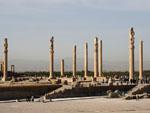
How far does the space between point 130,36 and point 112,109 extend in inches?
608

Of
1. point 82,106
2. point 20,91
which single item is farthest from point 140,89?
point 20,91

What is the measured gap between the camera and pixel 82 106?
2772cm

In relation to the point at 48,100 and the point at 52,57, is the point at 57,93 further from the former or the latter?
the point at 52,57

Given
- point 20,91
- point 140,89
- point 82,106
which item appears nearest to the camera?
point 82,106

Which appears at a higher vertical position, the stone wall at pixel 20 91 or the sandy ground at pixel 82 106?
the stone wall at pixel 20 91

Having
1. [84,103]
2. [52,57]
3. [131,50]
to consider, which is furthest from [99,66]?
[84,103]

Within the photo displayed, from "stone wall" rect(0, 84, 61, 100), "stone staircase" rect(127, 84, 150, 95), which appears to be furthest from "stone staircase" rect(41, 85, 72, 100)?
"stone staircase" rect(127, 84, 150, 95)

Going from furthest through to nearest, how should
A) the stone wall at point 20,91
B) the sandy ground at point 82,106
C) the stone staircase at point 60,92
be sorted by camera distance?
the stone staircase at point 60,92, the stone wall at point 20,91, the sandy ground at point 82,106

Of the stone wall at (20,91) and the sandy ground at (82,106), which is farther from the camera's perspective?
the stone wall at (20,91)

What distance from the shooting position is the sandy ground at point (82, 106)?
2573 centimetres

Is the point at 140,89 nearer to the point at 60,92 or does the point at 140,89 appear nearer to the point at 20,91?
the point at 60,92

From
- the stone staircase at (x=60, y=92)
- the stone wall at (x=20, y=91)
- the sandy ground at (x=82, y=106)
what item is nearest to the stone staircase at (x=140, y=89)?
the sandy ground at (x=82, y=106)

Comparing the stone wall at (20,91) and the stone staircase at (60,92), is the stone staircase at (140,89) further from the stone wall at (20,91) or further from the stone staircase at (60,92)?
the stone wall at (20,91)

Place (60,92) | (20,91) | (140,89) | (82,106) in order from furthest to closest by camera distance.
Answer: (140,89)
(60,92)
(20,91)
(82,106)
